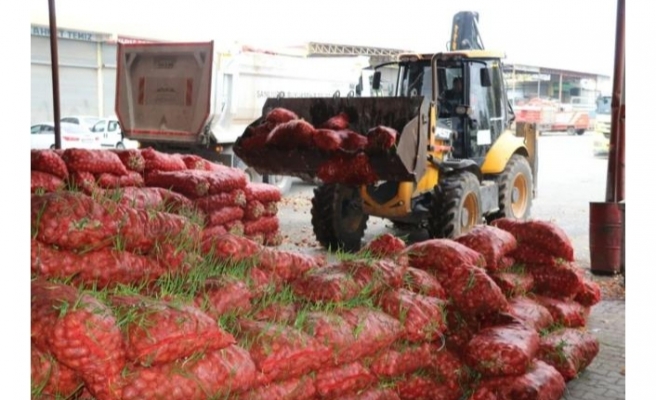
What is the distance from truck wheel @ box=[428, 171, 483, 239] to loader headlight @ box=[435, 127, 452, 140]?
1.80 feet

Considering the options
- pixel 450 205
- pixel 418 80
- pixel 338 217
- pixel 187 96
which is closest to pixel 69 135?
pixel 187 96

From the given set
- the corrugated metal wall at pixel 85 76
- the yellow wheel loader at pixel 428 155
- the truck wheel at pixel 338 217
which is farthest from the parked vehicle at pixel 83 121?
the truck wheel at pixel 338 217

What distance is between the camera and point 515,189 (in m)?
11.3

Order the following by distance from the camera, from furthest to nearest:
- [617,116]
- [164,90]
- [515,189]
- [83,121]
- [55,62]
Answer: [83,121]
[164,90]
[515,189]
[55,62]
[617,116]

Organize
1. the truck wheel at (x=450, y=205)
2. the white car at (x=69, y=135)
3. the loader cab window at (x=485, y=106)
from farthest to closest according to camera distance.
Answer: the white car at (x=69, y=135), the loader cab window at (x=485, y=106), the truck wheel at (x=450, y=205)

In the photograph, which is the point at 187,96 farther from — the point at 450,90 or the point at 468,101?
the point at 468,101

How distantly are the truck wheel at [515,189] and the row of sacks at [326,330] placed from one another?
17.8 feet

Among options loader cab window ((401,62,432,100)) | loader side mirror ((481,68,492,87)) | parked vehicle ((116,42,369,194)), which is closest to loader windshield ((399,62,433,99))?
loader cab window ((401,62,432,100))

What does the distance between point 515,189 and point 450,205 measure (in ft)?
8.72

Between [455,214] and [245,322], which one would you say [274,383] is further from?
[455,214]

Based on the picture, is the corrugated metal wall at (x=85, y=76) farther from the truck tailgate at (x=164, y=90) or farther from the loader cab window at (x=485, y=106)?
the loader cab window at (x=485, y=106)

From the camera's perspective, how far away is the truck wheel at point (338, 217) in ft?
31.9

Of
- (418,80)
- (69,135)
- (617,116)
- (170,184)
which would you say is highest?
(418,80)

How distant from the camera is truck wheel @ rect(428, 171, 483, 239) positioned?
29.7 feet
